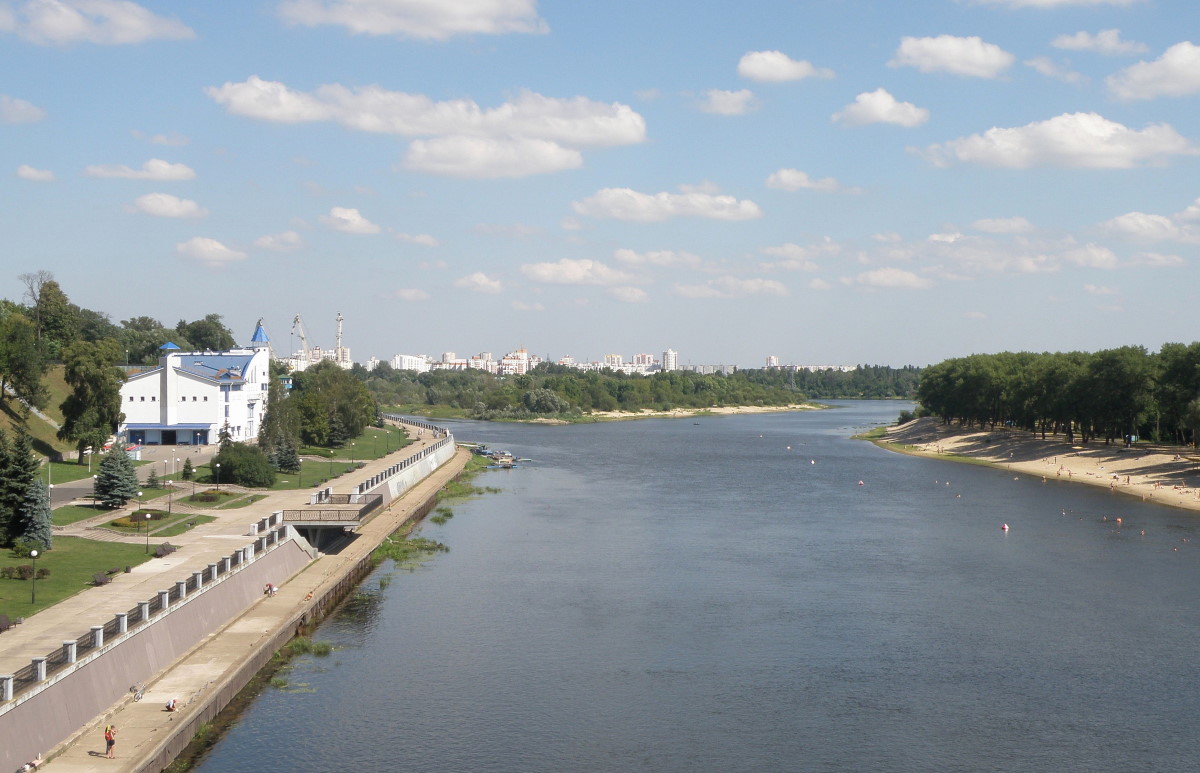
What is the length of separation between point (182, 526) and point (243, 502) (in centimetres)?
1011

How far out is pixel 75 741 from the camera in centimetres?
2536

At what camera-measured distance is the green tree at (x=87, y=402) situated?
70.1 m

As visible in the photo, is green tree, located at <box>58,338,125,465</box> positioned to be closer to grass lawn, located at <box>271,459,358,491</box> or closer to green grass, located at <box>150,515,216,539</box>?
grass lawn, located at <box>271,459,358,491</box>

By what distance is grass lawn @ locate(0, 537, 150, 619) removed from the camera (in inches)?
1315

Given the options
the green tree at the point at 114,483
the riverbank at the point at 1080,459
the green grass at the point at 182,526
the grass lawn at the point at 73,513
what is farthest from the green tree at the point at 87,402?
the riverbank at the point at 1080,459

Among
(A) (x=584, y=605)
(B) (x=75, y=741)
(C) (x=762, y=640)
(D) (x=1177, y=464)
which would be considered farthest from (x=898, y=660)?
(D) (x=1177, y=464)

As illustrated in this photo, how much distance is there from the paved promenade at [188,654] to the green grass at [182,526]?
59 cm

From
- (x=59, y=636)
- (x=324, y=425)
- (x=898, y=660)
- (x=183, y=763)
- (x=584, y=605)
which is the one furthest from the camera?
(x=324, y=425)

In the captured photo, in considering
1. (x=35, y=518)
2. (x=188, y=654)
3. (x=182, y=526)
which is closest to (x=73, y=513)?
(x=182, y=526)

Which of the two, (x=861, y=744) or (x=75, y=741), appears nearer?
(x=75, y=741)

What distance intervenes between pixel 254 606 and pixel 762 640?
65.8 feet

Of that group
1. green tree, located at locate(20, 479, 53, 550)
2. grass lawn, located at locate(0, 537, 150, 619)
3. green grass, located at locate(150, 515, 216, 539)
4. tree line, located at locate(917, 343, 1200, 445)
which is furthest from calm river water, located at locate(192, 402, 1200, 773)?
tree line, located at locate(917, 343, 1200, 445)

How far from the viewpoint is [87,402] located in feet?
232

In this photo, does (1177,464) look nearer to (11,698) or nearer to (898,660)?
(898,660)
